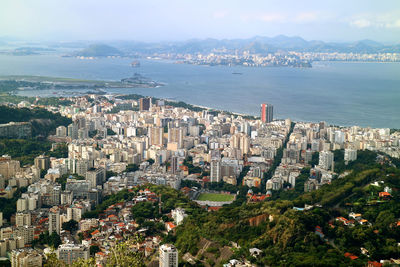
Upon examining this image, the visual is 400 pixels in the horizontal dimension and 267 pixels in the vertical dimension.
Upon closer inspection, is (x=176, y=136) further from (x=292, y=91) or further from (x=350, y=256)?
(x=292, y=91)

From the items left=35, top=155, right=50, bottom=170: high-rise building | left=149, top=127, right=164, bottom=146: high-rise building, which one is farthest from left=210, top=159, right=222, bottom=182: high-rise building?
left=35, top=155, right=50, bottom=170: high-rise building

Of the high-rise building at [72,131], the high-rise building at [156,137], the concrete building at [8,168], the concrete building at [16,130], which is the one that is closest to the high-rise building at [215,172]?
the high-rise building at [156,137]

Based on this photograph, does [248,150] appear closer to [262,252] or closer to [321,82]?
[262,252]

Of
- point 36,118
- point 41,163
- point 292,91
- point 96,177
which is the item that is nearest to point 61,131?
point 36,118

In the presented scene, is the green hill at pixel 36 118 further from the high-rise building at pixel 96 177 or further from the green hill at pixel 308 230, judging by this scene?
the green hill at pixel 308 230

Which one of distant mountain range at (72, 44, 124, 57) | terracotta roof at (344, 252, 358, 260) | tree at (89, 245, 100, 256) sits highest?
distant mountain range at (72, 44, 124, 57)

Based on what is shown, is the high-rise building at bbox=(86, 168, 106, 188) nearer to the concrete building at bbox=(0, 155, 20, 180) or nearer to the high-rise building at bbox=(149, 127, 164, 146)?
the concrete building at bbox=(0, 155, 20, 180)

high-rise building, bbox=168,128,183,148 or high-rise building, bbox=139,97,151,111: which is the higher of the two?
high-rise building, bbox=139,97,151,111

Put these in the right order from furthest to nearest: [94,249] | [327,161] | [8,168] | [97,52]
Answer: [97,52]
[327,161]
[8,168]
[94,249]

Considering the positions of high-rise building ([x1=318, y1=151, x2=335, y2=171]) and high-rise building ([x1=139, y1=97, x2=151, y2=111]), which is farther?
high-rise building ([x1=139, y1=97, x2=151, y2=111])
